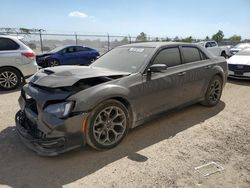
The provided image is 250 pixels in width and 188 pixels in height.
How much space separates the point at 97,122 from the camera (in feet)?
11.0

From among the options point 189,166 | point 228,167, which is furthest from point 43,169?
point 228,167

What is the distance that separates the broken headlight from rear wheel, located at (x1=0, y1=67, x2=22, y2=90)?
4.88 meters

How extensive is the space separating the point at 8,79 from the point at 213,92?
19.4ft

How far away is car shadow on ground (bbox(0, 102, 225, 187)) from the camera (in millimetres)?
2887

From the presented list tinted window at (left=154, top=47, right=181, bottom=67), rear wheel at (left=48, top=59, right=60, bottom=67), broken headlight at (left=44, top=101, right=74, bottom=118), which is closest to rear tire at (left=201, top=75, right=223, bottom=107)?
tinted window at (left=154, top=47, right=181, bottom=67)

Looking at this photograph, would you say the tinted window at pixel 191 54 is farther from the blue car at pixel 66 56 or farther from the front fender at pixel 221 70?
the blue car at pixel 66 56

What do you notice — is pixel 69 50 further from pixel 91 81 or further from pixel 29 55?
pixel 91 81

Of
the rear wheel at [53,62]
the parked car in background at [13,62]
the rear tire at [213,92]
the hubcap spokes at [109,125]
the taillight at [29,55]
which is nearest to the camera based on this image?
the hubcap spokes at [109,125]

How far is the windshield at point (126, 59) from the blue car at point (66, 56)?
25.7 feet

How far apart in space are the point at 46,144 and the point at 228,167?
239 centimetres

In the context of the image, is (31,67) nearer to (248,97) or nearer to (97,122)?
(97,122)

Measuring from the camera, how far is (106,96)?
3336 millimetres

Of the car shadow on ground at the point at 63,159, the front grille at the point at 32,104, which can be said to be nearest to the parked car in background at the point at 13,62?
the car shadow on ground at the point at 63,159

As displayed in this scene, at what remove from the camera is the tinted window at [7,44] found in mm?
7291
